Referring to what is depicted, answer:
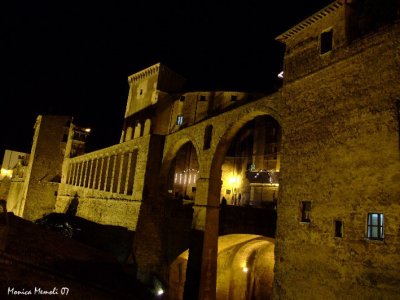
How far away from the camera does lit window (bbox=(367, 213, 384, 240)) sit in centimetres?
962

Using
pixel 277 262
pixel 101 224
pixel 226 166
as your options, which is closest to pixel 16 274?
pixel 277 262

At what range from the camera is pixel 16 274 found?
35.9 ft

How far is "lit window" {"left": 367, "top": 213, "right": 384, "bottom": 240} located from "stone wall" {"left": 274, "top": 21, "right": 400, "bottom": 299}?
0.15 metres

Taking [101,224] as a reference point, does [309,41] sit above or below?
above

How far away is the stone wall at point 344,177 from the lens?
955 centimetres

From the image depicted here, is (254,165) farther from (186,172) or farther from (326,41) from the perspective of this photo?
(326,41)

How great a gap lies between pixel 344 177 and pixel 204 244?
8.40 m

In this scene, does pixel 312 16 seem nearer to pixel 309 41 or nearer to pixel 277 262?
pixel 309 41

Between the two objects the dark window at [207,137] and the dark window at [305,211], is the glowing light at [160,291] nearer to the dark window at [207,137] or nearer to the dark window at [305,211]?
the dark window at [207,137]

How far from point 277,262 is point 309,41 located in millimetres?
8251

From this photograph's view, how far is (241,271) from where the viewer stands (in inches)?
910

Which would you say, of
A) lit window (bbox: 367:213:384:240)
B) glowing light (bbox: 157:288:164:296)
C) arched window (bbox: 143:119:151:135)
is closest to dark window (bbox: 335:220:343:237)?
lit window (bbox: 367:213:384:240)

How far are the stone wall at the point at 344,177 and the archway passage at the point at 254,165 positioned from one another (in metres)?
19.9

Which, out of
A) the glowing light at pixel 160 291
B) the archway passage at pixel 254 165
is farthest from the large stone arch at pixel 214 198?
the archway passage at pixel 254 165
